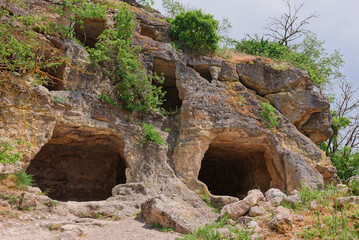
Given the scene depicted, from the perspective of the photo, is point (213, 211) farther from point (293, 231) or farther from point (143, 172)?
point (293, 231)

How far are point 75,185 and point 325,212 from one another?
33.2ft

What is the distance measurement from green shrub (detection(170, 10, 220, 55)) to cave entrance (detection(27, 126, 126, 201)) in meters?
5.63

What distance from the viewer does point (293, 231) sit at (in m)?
4.38

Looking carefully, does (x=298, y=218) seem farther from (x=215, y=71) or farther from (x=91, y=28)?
(x=91, y=28)

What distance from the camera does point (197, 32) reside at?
1375 cm

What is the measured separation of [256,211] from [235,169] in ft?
33.6

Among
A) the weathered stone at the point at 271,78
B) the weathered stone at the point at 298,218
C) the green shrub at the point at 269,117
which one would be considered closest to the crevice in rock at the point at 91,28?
the weathered stone at the point at 271,78

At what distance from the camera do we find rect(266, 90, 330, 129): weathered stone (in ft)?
42.6

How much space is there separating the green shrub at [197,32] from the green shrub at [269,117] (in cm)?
401

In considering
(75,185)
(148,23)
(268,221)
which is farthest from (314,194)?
(148,23)

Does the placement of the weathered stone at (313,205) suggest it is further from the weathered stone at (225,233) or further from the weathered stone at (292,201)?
the weathered stone at (225,233)

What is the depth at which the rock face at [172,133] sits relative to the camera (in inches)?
344

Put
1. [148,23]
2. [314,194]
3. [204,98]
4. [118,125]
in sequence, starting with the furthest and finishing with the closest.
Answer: [148,23] < [204,98] < [118,125] < [314,194]

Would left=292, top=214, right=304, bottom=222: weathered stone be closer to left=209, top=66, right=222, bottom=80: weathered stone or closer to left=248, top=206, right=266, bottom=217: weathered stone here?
left=248, top=206, right=266, bottom=217: weathered stone
